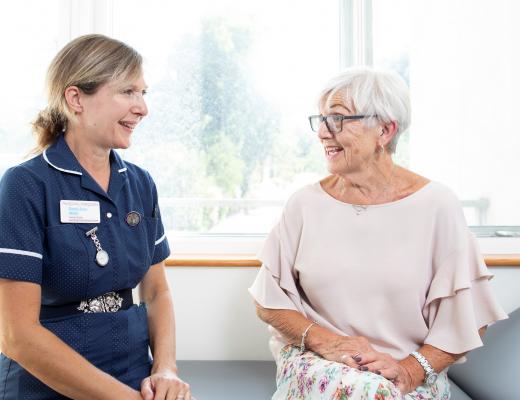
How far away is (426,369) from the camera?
1689 mm

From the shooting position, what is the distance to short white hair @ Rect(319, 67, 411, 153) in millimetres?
1815

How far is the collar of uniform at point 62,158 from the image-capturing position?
1486 millimetres

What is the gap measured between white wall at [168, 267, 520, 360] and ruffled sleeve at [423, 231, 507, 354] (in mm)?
613

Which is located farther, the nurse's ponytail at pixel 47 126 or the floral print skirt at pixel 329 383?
the nurse's ponytail at pixel 47 126

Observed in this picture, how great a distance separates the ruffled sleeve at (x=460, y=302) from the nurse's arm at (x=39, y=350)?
916 millimetres

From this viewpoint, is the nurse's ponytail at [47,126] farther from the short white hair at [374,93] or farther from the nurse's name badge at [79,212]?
the short white hair at [374,93]

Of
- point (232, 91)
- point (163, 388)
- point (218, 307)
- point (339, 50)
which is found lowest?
point (218, 307)

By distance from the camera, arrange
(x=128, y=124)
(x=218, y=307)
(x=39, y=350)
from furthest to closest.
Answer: (x=218, y=307), (x=128, y=124), (x=39, y=350)

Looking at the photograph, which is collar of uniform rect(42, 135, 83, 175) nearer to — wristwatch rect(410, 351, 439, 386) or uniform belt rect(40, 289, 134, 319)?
uniform belt rect(40, 289, 134, 319)

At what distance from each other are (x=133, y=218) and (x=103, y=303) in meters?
0.23

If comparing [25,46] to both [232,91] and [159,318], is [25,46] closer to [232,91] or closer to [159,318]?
[232,91]

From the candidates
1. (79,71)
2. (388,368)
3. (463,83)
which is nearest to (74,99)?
(79,71)

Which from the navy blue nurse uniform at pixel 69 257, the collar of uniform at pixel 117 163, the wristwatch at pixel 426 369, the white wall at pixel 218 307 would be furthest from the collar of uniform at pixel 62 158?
the wristwatch at pixel 426 369

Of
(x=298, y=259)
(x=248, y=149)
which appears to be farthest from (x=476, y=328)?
(x=248, y=149)
